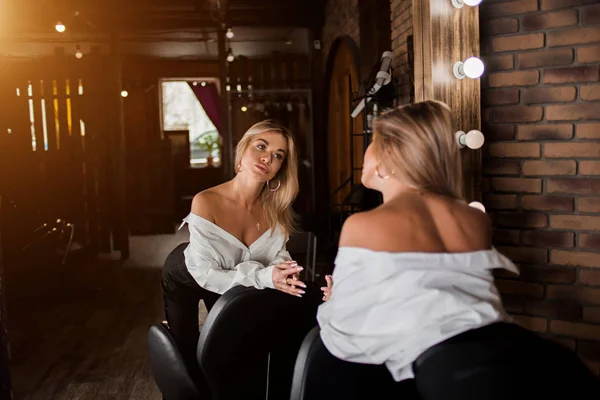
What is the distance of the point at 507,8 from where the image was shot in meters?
2.26

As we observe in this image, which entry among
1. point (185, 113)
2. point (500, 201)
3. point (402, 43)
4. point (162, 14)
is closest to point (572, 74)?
point (500, 201)

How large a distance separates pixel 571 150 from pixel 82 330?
289 centimetres

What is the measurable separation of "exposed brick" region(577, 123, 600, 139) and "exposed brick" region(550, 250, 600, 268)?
43 cm

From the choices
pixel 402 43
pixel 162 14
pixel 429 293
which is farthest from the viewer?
pixel 162 14

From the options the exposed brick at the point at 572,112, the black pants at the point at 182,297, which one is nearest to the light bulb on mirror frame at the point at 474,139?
the exposed brick at the point at 572,112

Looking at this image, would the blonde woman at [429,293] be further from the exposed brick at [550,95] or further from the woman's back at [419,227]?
the exposed brick at [550,95]

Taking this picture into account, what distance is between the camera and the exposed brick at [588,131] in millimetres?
2143

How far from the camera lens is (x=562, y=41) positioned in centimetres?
217

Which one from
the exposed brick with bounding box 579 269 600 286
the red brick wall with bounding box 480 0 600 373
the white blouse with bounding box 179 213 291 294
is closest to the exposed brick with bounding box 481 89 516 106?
the red brick wall with bounding box 480 0 600 373

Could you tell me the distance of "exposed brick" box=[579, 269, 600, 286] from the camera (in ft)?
7.17

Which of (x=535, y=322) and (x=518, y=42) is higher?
(x=518, y=42)

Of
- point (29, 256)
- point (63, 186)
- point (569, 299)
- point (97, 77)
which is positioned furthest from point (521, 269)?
point (97, 77)

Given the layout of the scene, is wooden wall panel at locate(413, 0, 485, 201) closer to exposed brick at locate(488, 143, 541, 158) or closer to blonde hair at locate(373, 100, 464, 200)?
exposed brick at locate(488, 143, 541, 158)

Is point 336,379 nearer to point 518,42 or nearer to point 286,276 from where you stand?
point 286,276
